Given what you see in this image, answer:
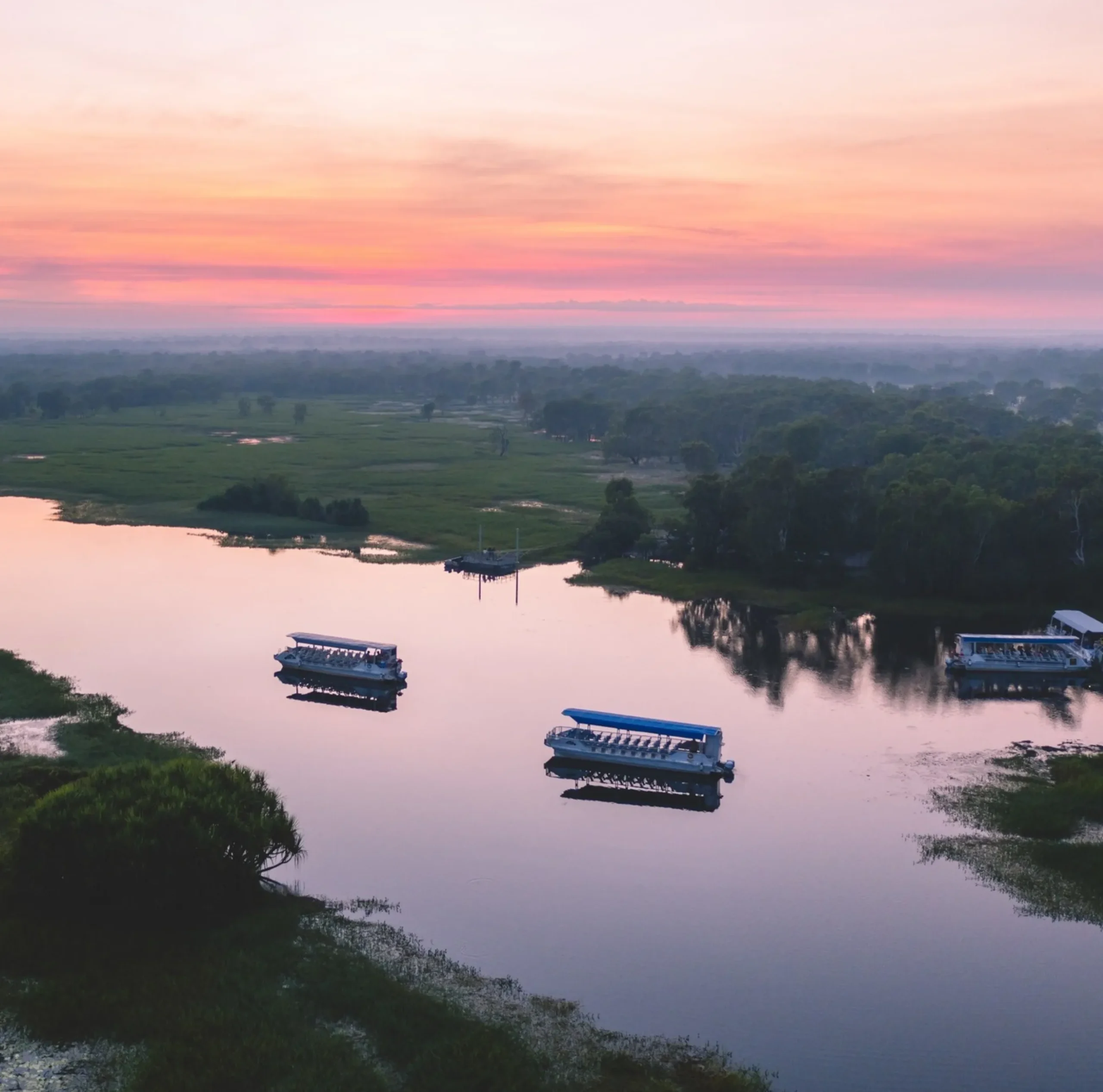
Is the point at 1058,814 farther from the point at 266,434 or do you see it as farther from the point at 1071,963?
the point at 266,434

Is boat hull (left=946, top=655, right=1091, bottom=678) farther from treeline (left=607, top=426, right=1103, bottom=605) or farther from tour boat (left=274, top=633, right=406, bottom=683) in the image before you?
tour boat (left=274, top=633, right=406, bottom=683)

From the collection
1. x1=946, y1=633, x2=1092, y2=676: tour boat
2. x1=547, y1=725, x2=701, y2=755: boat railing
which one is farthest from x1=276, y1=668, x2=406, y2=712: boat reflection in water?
x1=946, y1=633, x2=1092, y2=676: tour boat

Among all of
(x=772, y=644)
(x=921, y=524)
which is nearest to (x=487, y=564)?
(x=772, y=644)

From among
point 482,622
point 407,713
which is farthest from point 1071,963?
point 482,622

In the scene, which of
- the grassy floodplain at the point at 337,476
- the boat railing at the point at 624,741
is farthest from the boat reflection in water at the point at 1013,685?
the grassy floodplain at the point at 337,476

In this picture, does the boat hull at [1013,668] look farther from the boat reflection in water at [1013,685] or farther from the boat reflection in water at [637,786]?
the boat reflection in water at [637,786]
